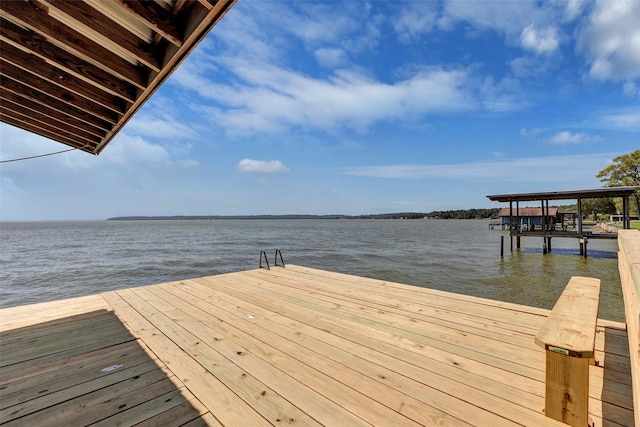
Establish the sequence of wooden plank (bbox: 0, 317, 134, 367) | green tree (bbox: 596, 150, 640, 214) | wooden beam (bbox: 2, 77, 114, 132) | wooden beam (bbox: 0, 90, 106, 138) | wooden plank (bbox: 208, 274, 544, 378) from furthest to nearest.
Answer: green tree (bbox: 596, 150, 640, 214) → wooden beam (bbox: 0, 90, 106, 138) → wooden beam (bbox: 2, 77, 114, 132) → wooden plank (bbox: 0, 317, 134, 367) → wooden plank (bbox: 208, 274, 544, 378)

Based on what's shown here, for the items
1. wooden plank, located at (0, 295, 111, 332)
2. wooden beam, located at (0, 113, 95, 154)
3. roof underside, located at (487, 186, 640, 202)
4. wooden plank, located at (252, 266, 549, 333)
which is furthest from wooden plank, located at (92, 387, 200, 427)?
roof underside, located at (487, 186, 640, 202)

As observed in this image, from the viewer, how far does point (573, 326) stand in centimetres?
181

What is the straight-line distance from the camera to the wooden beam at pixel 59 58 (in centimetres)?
228

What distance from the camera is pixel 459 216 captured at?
12369 cm

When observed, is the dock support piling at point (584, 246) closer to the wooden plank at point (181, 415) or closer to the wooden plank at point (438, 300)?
the wooden plank at point (438, 300)

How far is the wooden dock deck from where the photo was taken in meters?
1.89

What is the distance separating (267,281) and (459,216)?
133172mm

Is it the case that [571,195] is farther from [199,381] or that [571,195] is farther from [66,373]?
[66,373]

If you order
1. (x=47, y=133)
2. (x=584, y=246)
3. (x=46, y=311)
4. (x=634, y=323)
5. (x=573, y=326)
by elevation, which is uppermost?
(x=47, y=133)

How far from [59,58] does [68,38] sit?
340 millimetres

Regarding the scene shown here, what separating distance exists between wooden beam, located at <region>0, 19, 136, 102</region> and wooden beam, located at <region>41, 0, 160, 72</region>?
540 millimetres

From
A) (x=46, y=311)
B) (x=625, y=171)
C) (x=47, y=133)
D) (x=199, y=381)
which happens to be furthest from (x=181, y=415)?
(x=625, y=171)

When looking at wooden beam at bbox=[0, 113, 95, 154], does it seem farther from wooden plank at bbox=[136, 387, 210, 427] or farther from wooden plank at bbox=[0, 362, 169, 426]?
wooden plank at bbox=[136, 387, 210, 427]

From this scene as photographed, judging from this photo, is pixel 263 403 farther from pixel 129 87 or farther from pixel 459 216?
pixel 459 216
